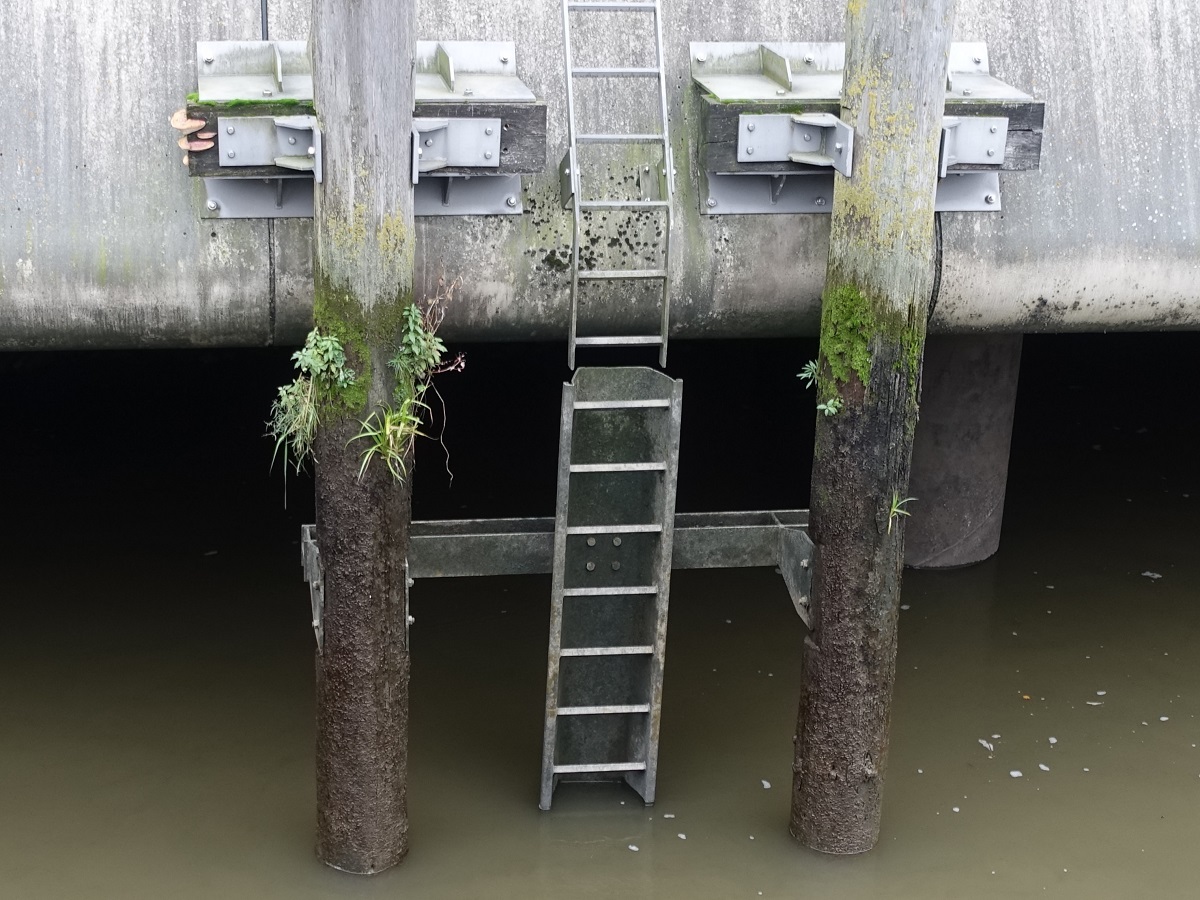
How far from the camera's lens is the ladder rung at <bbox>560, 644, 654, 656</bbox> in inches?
239

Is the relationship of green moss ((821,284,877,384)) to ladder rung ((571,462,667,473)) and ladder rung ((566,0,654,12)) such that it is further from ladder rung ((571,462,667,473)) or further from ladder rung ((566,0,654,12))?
ladder rung ((566,0,654,12))

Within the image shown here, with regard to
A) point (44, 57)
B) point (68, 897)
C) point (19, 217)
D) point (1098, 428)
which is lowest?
point (68, 897)

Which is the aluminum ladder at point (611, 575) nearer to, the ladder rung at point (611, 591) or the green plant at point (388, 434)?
the ladder rung at point (611, 591)

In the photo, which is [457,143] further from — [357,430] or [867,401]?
[867,401]

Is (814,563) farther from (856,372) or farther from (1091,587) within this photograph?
(1091,587)

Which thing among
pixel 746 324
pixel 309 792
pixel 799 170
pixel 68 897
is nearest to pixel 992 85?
pixel 799 170

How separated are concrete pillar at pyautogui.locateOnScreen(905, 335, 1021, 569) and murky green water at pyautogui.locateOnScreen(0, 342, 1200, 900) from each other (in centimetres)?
24

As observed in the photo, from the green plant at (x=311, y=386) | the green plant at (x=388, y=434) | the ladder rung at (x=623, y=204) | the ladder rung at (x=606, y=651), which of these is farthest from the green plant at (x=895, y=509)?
the green plant at (x=311, y=386)

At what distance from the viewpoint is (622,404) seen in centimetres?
573

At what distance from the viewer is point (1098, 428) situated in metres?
11.8

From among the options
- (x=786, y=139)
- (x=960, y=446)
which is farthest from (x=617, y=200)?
(x=960, y=446)

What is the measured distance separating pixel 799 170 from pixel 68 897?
420 centimetres

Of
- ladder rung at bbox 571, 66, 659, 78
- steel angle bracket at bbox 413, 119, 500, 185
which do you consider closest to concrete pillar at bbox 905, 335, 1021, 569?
ladder rung at bbox 571, 66, 659, 78

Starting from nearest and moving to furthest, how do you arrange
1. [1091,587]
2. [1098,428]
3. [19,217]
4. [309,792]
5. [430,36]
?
[19,217] → [430,36] → [309,792] → [1091,587] → [1098,428]
